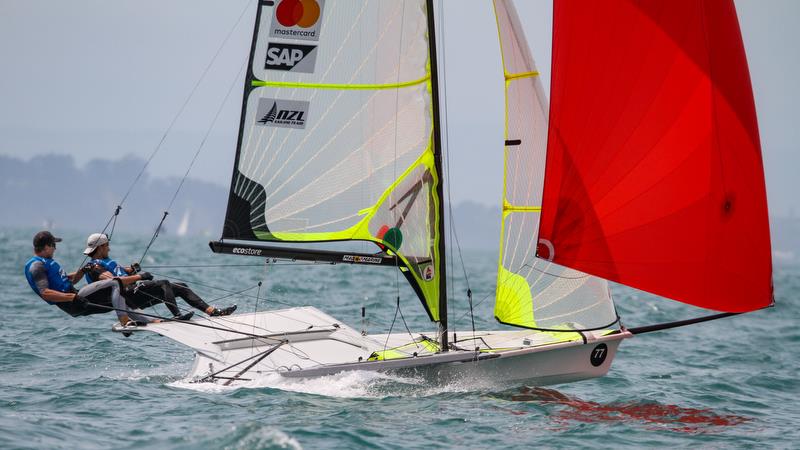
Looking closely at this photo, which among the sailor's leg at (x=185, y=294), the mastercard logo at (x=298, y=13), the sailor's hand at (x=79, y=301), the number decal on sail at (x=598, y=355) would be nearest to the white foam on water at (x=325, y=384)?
the sailor's leg at (x=185, y=294)

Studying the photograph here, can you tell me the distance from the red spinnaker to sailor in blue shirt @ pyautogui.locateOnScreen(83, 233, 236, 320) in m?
4.28

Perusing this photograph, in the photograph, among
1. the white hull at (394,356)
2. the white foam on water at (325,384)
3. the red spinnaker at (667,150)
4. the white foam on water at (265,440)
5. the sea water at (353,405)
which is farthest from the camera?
the white hull at (394,356)

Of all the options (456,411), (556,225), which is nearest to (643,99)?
(556,225)

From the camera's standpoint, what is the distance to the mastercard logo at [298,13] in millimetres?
9945

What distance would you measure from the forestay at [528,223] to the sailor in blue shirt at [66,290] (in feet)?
12.7

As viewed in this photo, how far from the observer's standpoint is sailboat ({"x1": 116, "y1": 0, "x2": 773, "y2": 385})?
9.35 meters

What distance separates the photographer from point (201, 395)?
9445mm

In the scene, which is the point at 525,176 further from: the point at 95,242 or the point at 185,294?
the point at 95,242

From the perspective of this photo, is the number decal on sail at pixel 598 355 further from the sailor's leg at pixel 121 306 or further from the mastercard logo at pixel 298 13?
the sailor's leg at pixel 121 306

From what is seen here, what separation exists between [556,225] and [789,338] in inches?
409

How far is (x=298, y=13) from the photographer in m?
9.96

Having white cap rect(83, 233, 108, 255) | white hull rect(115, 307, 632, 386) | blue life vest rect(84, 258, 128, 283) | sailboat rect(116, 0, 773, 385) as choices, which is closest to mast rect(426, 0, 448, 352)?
sailboat rect(116, 0, 773, 385)

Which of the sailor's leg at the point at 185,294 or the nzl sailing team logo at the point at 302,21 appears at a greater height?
the nzl sailing team logo at the point at 302,21

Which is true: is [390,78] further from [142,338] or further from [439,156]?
[142,338]
